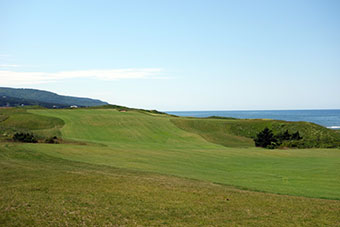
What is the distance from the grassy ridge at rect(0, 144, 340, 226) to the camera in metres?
14.0

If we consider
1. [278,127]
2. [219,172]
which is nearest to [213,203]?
[219,172]

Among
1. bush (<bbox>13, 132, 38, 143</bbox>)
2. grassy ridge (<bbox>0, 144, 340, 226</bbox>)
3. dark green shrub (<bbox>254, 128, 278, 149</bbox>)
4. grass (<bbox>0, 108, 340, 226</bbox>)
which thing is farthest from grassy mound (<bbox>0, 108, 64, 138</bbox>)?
grassy ridge (<bbox>0, 144, 340, 226</bbox>)

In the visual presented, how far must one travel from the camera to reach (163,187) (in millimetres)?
20266

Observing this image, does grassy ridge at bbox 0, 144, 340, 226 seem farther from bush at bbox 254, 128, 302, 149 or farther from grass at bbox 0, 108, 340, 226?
bush at bbox 254, 128, 302, 149

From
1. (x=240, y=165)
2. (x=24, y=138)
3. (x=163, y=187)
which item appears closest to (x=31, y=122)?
(x=24, y=138)

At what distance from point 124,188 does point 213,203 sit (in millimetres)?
5632

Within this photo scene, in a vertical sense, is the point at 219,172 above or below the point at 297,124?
below

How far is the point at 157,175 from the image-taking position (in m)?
24.5

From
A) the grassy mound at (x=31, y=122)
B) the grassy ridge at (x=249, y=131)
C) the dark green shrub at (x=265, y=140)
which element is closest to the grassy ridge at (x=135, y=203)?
the grassy ridge at (x=249, y=131)

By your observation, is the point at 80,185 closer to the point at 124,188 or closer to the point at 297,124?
the point at 124,188

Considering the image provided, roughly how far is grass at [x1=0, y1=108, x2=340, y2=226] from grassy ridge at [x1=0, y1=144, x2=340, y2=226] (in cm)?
5

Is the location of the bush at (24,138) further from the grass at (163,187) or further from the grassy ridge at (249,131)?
the grassy ridge at (249,131)

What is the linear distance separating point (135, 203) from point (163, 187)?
391 centimetres

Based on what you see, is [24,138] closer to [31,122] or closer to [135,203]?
[31,122]
